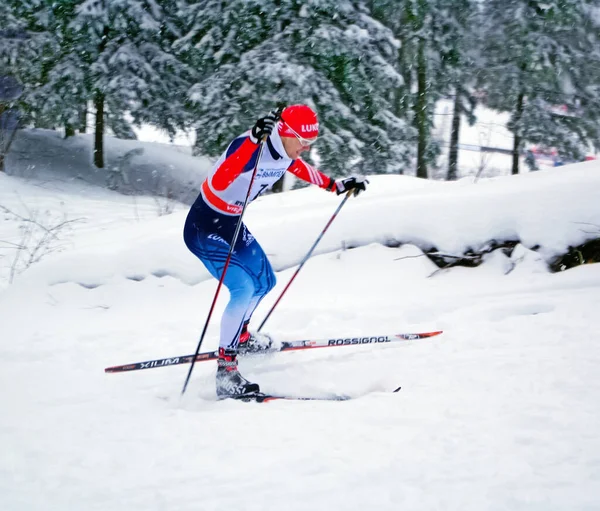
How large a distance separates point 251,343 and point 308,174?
1.40 m

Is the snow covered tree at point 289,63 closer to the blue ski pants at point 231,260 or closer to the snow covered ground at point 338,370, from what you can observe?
the snow covered ground at point 338,370

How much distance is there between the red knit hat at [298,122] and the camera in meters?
3.83

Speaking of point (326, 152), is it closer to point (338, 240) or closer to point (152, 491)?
point (338, 240)

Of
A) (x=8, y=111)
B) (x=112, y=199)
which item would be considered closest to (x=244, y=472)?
(x=112, y=199)

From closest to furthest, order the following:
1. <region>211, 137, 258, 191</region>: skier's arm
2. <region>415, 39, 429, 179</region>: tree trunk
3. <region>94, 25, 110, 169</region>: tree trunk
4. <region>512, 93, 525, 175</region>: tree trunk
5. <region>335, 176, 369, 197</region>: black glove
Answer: <region>211, 137, 258, 191</region>: skier's arm
<region>335, 176, 369, 197</region>: black glove
<region>94, 25, 110, 169</region>: tree trunk
<region>512, 93, 525, 175</region>: tree trunk
<region>415, 39, 429, 179</region>: tree trunk

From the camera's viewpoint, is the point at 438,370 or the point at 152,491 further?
the point at 438,370

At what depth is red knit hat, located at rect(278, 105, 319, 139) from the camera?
3828mm

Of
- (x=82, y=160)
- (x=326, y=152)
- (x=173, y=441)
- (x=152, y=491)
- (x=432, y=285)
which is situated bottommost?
(x=82, y=160)

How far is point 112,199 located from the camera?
13.8 meters

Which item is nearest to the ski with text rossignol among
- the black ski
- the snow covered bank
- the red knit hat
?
the black ski

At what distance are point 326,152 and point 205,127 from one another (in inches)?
109

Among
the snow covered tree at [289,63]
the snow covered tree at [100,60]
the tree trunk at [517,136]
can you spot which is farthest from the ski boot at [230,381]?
the tree trunk at [517,136]

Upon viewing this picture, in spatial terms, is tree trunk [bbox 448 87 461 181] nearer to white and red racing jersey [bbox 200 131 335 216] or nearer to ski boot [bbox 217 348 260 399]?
white and red racing jersey [bbox 200 131 335 216]

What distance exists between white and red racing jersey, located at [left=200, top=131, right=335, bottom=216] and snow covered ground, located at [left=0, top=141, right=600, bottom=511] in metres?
1.31
